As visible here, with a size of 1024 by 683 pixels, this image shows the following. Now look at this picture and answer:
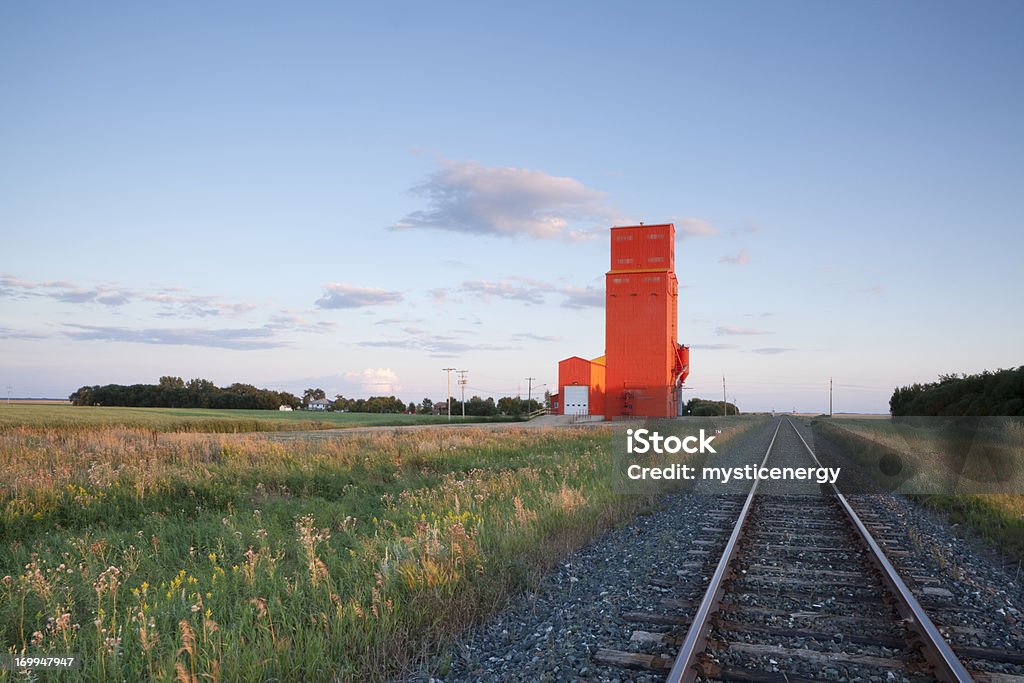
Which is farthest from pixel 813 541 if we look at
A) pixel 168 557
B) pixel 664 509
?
pixel 168 557

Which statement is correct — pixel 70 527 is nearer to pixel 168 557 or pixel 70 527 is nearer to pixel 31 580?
pixel 168 557

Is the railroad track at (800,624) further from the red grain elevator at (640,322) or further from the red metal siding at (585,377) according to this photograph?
the red metal siding at (585,377)

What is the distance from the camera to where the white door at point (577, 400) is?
51031 mm

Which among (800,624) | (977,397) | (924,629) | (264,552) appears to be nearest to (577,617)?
(800,624)

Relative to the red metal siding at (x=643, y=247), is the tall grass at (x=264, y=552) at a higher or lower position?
lower

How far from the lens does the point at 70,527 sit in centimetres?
912

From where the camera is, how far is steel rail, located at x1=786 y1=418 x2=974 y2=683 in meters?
4.05

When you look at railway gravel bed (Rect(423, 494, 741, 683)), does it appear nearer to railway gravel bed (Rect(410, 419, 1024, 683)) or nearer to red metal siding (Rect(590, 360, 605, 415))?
railway gravel bed (Rect(410, 419, 1024, 683))

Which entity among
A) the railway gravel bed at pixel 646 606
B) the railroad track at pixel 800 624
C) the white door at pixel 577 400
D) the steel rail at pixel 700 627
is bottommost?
the railway gravel bed at pixel 646 606

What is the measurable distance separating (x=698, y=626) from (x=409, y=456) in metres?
11.5

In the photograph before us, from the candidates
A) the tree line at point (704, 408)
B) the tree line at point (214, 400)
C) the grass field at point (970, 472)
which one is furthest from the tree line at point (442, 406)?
the grass field at point (970, 472)

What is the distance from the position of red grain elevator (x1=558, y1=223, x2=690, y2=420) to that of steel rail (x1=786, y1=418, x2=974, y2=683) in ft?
125

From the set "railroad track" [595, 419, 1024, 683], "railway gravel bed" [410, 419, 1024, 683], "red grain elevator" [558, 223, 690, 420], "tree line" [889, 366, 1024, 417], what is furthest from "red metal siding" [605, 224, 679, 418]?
"railroad track" [595, 419, 1024, 683]

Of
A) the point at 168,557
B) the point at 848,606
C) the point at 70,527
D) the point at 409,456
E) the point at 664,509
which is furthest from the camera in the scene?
the point at 409,456
